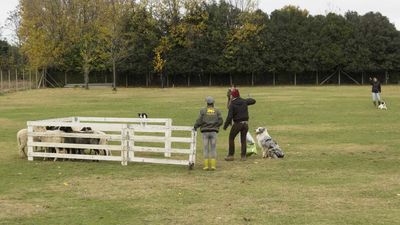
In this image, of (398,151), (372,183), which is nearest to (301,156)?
(398,151)

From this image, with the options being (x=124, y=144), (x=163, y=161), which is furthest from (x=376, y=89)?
(x=124, y=144)

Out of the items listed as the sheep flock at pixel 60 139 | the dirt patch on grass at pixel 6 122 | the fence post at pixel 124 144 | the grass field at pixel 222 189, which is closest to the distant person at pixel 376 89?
the grass field at pixel 222 189

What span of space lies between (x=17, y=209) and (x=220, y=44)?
76.0 m

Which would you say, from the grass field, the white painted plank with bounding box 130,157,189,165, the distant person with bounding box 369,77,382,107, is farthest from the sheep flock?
the distant person with bounding box 369,77,382,107

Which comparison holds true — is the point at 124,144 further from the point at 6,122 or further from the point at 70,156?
the point at 6,122

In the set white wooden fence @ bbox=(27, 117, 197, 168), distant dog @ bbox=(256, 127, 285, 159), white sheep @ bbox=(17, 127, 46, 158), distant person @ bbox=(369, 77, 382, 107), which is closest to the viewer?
white wooden fence @ bbox=(27, 117, 197, 168)

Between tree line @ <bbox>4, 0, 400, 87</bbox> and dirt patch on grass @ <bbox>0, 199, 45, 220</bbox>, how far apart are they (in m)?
68.7

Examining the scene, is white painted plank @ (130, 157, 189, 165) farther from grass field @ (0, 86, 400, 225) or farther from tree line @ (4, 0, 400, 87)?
tree line @ (4, 0, 400, 87)

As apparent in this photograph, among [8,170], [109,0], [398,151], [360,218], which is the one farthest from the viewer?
[109,0]

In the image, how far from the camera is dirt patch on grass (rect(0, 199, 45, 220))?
9.64 meters

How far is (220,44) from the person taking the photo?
84812 mm

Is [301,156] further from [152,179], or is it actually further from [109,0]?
[109,0]

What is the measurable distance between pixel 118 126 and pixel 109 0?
6599 cm

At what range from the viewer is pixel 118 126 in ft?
52.7
